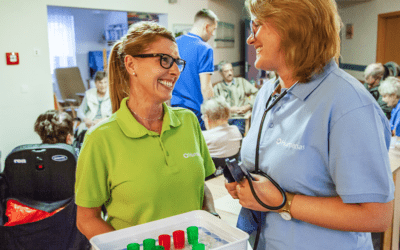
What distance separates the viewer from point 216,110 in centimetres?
368

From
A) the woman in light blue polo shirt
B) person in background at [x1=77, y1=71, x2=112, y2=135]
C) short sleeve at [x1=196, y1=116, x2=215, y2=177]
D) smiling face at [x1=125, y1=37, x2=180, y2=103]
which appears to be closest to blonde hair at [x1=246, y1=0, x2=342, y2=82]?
the woman in light blue polo shirt

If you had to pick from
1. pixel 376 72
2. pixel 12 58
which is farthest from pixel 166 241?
pixel 376 72

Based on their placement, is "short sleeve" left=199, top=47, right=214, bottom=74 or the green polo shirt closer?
the green polo shirt

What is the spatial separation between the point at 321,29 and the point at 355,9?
8978 mm

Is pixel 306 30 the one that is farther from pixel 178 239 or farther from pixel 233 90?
pixel 233 90

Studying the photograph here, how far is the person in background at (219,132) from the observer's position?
11.5 feet

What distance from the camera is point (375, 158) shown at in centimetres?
86

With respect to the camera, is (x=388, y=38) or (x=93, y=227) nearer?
(x=93, y=227)

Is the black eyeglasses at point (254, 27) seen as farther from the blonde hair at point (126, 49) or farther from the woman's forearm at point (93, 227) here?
the woman's forearm at point (93, 227)

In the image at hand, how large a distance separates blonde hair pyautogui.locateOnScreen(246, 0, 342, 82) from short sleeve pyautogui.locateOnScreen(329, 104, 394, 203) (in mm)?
199

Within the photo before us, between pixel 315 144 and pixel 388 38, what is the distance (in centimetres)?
832

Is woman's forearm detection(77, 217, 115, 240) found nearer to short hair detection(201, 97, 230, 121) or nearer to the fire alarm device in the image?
short hair detection(201, 97, 230, 121)

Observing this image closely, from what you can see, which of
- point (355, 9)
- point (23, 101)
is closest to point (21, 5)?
point (23, 101)

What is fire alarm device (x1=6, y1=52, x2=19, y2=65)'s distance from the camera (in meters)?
4.45
